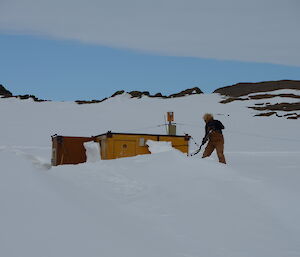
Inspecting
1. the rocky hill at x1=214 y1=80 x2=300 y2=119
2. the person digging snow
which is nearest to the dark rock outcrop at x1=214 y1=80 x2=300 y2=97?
the rocky hill at x1=214 y1=80 x2=300 y2=119

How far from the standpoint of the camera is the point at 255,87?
45.4 meters

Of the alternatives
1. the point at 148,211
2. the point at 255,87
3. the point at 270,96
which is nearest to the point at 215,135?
the point at 148,211

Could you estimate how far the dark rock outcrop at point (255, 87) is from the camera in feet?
140

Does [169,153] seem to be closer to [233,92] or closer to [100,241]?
[100,241]

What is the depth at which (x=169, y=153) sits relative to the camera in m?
8.66

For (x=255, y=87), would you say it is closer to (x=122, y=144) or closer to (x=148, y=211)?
(x=122, y=144)

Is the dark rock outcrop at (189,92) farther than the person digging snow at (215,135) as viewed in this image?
Yes

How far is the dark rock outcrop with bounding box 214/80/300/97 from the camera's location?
42562mm

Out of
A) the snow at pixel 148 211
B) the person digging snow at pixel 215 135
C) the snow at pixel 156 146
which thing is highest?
the person digging snow at pixel 215 135

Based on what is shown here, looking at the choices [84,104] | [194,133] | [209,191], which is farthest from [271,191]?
[84,104]

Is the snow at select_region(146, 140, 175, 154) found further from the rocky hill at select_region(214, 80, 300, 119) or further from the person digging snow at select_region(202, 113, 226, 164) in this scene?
the rocky hill at select_region(214, 80, 300, 119)

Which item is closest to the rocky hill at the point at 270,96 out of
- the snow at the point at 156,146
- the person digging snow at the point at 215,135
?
the snow at the point at 156,146

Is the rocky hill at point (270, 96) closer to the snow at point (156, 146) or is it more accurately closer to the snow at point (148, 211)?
the snow at point (156, 146)

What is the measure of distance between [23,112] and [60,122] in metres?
4.68
